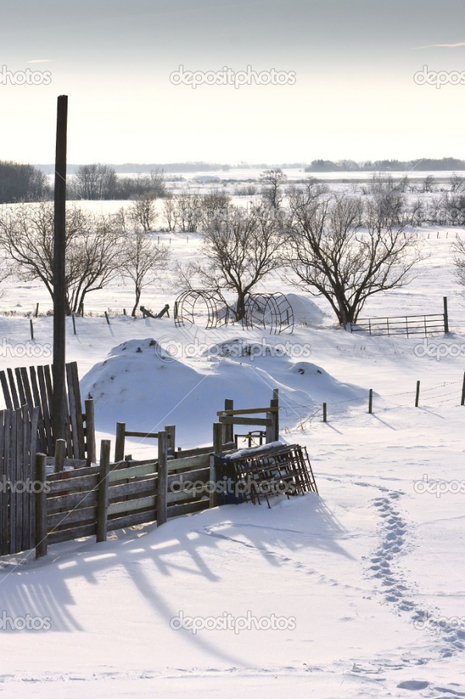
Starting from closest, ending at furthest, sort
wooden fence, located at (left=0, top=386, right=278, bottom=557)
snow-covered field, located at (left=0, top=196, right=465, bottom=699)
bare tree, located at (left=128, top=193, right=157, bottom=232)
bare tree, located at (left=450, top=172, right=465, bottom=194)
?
snow-covered field, located at (left=0, top=196, right=465, bottom=699), wooden fence, located at (left=0, top=386, right=278, bottom=557), bare tree, located at (left=128, top=193, right=157, bottom=232), bare tree, located at (left=450, top=172, right=465, bottom=194)

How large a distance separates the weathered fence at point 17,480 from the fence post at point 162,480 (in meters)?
1.91

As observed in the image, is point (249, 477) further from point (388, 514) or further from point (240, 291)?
point (240, 291)

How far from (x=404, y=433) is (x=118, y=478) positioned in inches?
387

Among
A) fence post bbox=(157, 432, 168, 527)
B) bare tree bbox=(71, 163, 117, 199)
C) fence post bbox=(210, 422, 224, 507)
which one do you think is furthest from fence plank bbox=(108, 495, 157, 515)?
bare tree bbox=(71, 163, 117, 199)

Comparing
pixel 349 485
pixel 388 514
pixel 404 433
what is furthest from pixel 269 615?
pixel 404 433

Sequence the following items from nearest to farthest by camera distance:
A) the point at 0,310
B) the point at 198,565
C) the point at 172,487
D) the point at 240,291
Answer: the point at 198,565 → the point at 172,487 → the point at 240,291 → the point at 0,310

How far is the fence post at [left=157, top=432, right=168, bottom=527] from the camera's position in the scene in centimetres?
1038

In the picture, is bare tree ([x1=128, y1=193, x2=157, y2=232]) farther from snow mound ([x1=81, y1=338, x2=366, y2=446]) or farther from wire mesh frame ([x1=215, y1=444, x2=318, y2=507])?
wire mesh frame ([x1=215, y1=444, x2=318, y2=507])

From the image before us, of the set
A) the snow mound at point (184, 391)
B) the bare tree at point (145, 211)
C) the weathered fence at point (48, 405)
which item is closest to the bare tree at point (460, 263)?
the snow mound at point (184, 391)

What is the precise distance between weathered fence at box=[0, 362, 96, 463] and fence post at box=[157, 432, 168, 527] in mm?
2711

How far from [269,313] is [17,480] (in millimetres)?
33242

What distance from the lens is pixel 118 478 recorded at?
9.99 m

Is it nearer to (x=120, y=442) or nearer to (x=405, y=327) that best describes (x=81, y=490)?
(x=120, y=442)

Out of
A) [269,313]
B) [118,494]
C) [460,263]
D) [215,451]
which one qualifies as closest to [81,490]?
[118,494]
